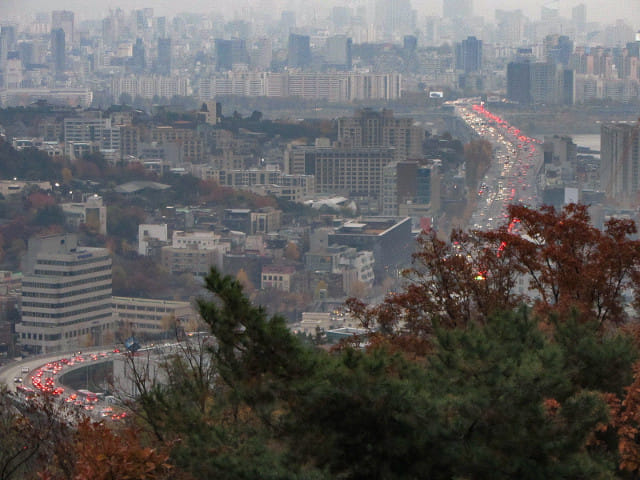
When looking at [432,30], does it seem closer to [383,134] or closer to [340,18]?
[340,18]

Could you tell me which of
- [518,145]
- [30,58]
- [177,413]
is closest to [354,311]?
[177,413]

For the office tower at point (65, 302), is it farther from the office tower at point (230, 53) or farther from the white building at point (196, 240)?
the office tower at point (230, 53)

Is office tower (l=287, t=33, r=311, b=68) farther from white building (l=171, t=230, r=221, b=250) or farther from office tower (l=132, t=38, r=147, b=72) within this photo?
white building (l=171, t=230, r=221, b=250)

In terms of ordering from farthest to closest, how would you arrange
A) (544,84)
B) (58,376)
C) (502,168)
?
(544,84) → (502,168) → (58,376)

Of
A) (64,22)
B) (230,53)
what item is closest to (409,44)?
(230,53)

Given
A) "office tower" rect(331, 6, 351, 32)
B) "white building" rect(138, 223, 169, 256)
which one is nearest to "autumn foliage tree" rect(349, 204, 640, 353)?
"white building" rect(138, 223, 169, 256)

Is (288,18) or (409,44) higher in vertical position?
(288,18)
